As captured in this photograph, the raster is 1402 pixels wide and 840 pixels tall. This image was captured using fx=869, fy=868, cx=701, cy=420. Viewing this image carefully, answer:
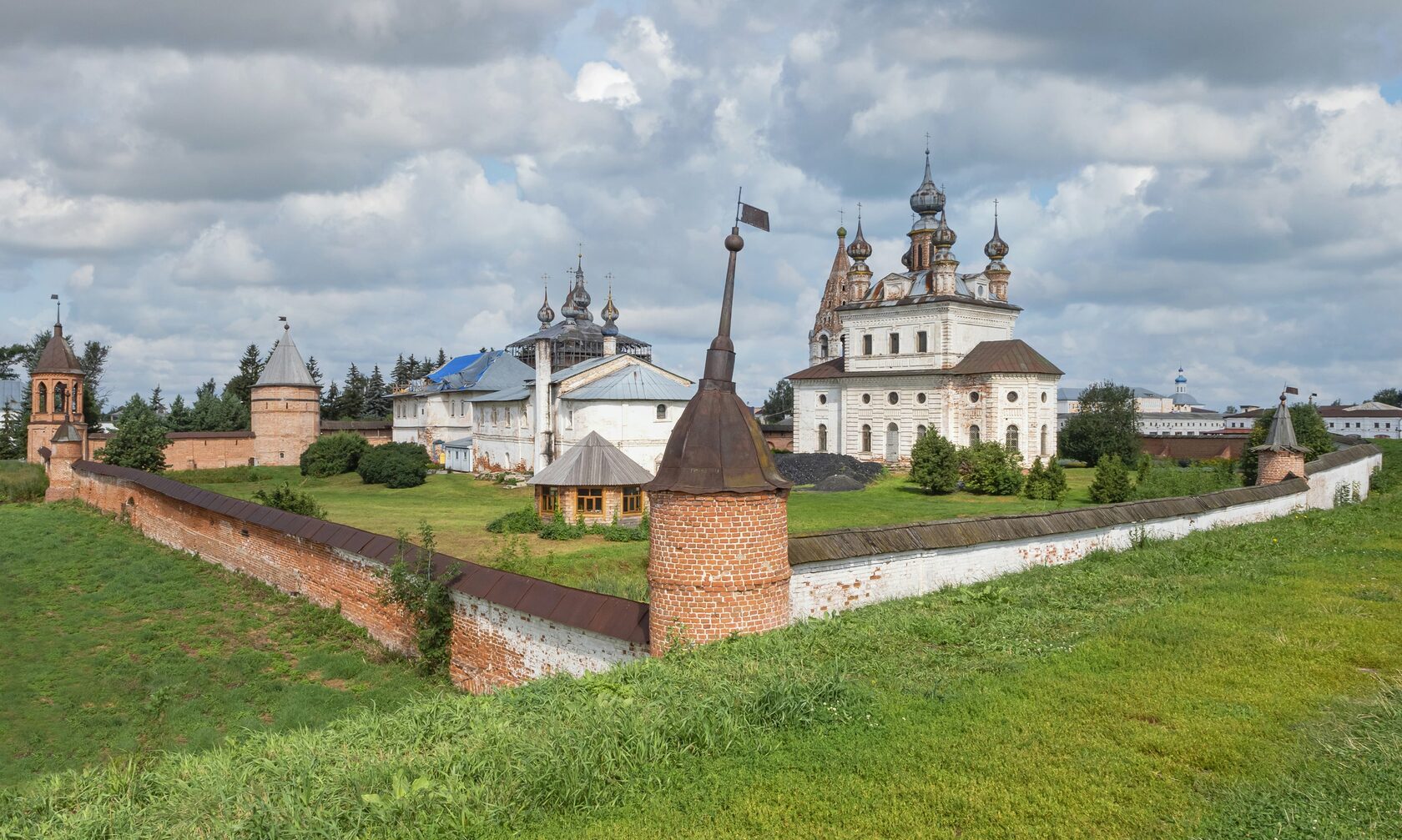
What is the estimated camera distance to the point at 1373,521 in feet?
49.6

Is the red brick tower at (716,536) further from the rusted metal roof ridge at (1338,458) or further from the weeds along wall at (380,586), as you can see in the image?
the rusted metal roof ridge at (1338,458)

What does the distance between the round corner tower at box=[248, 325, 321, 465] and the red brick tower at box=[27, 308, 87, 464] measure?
11.6 m

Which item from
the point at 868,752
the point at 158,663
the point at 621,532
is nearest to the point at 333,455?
the point at 621,532

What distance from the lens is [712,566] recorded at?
24.4 ft

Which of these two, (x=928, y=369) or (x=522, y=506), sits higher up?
(x=928, y=369)

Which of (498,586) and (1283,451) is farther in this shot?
(1283,451)

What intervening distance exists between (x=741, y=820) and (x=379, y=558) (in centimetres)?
914

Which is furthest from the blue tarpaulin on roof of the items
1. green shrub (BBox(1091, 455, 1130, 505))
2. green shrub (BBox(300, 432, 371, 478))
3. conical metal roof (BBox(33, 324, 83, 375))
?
green shrub (BBox(1091, 455, 1130, 505))

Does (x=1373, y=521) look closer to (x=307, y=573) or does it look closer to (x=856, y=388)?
(x=307, y=573)

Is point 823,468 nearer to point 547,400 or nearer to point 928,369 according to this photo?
point 928,369

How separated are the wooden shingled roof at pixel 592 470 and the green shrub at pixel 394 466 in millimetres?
15214

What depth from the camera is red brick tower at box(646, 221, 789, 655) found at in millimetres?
7457

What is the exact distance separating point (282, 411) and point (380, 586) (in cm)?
3508

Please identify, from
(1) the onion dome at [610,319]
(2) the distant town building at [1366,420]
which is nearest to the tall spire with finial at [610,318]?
(1) the onion dome at [610,319]
